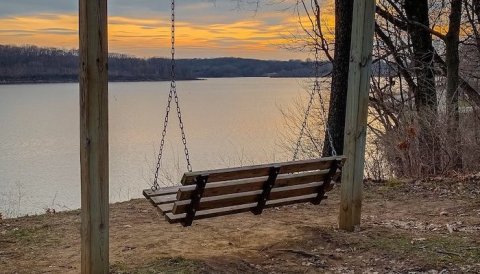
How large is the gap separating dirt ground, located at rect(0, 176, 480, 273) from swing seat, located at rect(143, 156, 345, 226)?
0.42 m

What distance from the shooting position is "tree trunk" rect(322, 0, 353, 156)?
871 centimetres

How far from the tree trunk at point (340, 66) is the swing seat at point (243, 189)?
3.21 metres

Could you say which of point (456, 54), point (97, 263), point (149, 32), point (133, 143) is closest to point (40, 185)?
point (133, 143)

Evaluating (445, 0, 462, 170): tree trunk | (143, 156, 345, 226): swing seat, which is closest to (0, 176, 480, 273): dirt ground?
(143, 156, 345, 226): swing seat

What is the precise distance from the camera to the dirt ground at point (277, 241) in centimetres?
472

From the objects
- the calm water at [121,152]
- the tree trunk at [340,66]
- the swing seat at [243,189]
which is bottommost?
the calm water at [121,152]

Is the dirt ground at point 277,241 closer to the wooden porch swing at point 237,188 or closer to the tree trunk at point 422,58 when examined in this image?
the wooden porch swing at point 237,188

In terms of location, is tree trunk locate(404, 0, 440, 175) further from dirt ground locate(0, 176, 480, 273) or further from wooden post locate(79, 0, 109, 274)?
wooden post locate(79, 0, 109, 274)

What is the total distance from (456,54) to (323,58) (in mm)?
3554

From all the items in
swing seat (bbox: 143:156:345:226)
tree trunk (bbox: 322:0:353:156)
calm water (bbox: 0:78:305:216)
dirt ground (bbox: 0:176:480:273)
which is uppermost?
tree trunk (bbox: 322:0:353:156)

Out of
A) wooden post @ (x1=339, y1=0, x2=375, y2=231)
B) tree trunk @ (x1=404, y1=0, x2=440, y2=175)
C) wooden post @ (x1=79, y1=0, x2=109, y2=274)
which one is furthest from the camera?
tree trunk @ (x1=404, y1=0, x2=440, y2=175)

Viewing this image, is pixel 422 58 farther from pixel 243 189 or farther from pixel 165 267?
pixel 165 267

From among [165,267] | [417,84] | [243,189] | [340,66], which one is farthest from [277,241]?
[417,84]

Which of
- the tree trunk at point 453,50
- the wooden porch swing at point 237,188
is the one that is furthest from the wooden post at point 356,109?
the tree trunk at point 453,50
